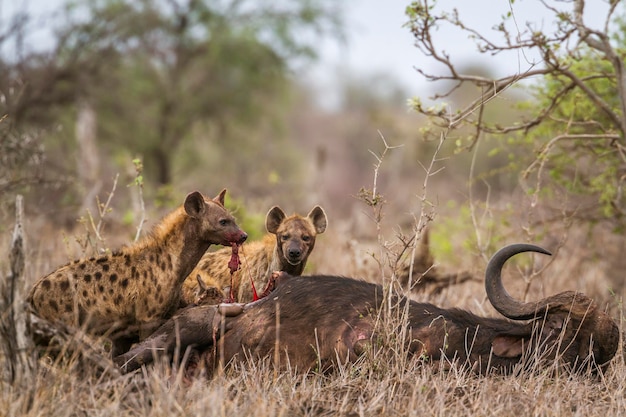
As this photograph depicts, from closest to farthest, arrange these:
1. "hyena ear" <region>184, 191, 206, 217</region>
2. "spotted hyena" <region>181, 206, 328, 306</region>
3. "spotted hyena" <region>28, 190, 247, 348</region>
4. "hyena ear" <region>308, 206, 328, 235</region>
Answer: "spotted hyena" <region>28, 190, 247, 348</region> → "hyena ear" <region>184, 191, 206, 217</region> → "spotted hyena" <region>181, 206, 328, 306</region> → "hyena ear" <region>308, 206, 328, 235</region>

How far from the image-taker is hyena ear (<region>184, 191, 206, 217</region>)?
6.03 meters

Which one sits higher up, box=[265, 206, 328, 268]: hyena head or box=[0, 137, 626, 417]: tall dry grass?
box=[265, 206, 328, 268]: hyena head

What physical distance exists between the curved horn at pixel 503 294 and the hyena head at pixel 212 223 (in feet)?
5.97

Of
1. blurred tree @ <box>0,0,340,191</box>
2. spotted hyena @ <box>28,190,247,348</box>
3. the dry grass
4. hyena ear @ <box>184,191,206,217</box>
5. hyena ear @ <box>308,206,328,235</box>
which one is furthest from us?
blurred tree @ <box>0,0,340,191</box>

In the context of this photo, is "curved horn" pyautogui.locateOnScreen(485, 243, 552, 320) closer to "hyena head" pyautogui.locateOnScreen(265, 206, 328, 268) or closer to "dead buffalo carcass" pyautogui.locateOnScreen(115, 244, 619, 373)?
"dead buffalo carcass" pyautogui.locateOnScreen(115, 244, 619, 373)

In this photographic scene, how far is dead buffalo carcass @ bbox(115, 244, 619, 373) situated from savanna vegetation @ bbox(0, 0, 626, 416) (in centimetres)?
16

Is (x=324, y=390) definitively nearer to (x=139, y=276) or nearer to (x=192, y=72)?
(x=139, y=276)

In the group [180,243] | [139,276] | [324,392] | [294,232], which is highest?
[294,232]

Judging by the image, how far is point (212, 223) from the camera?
609 cm

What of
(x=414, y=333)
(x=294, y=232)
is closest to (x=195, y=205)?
(x=294, y=232)

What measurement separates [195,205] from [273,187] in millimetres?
16452

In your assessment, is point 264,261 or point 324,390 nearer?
point 324,390

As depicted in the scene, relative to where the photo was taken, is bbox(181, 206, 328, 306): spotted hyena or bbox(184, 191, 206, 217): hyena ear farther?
bbox(181, 206, 328, 306): spotted hyena

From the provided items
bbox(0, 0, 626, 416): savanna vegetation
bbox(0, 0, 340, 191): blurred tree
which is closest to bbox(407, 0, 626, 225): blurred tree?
bbox(0, 0, 626, 416): savanna vegetation
